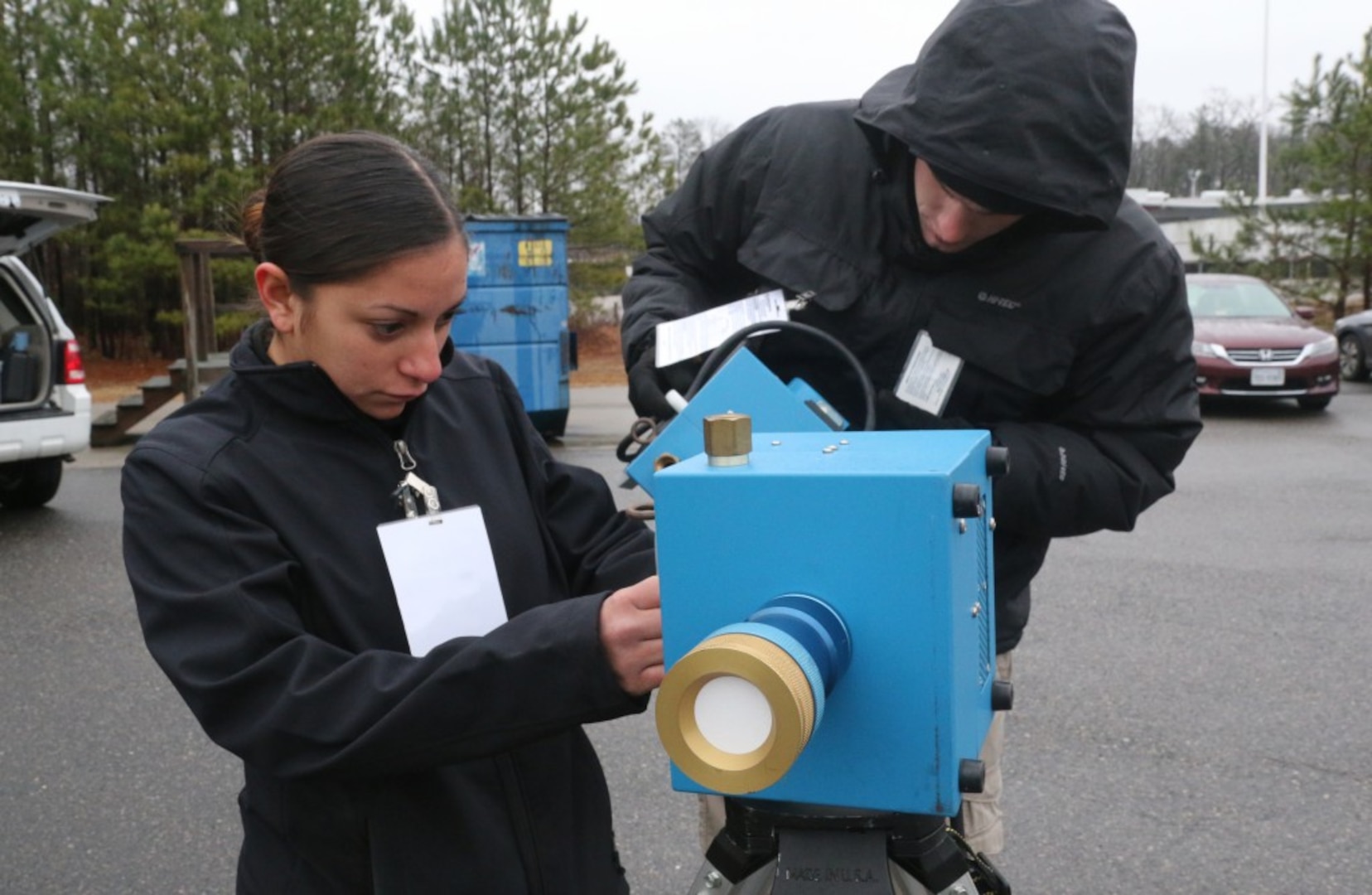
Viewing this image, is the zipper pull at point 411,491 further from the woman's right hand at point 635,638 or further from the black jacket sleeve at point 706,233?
the black jacket sleeve at point 706,233

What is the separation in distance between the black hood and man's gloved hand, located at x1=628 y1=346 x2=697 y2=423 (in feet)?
1.35

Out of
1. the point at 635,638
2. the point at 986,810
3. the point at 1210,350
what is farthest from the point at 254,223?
the point at 1210,350

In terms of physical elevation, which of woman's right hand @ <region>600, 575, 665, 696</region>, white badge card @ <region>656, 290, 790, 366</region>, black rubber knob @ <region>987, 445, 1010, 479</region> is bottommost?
woman's right hand @ <region>600, 575, 665, 696</region>

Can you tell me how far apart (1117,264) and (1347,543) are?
17.2 ft

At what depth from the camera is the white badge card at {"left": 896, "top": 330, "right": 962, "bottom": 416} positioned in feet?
5.63

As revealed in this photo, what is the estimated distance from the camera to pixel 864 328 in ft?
5.84

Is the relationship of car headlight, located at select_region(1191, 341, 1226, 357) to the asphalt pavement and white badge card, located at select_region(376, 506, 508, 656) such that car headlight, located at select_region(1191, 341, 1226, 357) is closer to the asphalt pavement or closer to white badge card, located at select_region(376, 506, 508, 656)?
the asphalt pavement

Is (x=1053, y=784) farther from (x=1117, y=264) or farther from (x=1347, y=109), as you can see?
(x=1347, y=109)

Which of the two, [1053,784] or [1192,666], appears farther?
[1192,666]

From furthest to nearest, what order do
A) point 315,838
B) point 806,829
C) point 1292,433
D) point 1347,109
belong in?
point 1347,109 < point 1292,433 < point 315,838 < point 806,829

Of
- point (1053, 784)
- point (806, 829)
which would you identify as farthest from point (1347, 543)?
point (806, 829)

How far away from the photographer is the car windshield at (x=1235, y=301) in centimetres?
1225

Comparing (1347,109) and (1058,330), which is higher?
(1347,109)

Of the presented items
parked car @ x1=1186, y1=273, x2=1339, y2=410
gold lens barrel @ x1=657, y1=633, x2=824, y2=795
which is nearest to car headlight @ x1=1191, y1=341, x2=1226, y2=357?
parked car @ x1=1186, y1=273, x2=1339, y2=410
